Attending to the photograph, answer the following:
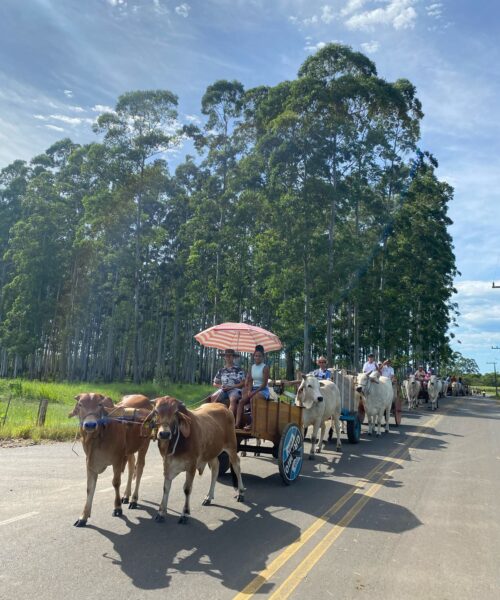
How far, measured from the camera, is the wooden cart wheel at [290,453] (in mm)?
8984

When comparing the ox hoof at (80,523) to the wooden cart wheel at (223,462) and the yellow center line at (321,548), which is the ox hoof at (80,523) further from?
the wooden cart wheel at (223,462)

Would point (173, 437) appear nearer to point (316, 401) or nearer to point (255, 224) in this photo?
point (316, 401)

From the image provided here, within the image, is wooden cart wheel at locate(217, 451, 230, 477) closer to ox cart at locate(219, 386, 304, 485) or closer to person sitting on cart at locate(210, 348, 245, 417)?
ox cart at locate(219, 386, 304, 485)

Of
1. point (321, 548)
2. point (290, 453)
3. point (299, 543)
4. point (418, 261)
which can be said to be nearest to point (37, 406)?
point (290, 453)

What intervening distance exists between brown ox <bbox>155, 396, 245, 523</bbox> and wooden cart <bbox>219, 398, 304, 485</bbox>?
1098 mm

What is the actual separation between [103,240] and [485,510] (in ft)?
105

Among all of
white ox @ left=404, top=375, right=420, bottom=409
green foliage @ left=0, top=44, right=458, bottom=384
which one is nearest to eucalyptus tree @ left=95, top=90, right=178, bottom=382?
green foliage @ left=0, top=44, right=458, bottom=384

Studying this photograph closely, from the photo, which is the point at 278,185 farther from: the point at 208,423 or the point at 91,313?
the point at 208,423

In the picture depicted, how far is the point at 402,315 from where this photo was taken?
41875 millimetres

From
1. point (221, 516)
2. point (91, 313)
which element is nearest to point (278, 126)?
point (91, 313)

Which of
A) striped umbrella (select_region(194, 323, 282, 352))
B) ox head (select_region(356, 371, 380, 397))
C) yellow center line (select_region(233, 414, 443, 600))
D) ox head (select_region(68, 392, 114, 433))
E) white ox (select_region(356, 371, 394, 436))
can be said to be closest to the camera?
yellow center line (select_region(233, 414, 443, 600))

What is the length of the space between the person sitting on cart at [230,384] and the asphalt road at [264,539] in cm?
147

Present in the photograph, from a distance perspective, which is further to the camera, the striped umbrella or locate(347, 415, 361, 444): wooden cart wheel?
locate(347, 415, 361, 444): wooden cart wheel

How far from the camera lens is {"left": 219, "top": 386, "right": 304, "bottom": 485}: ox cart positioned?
891cm
